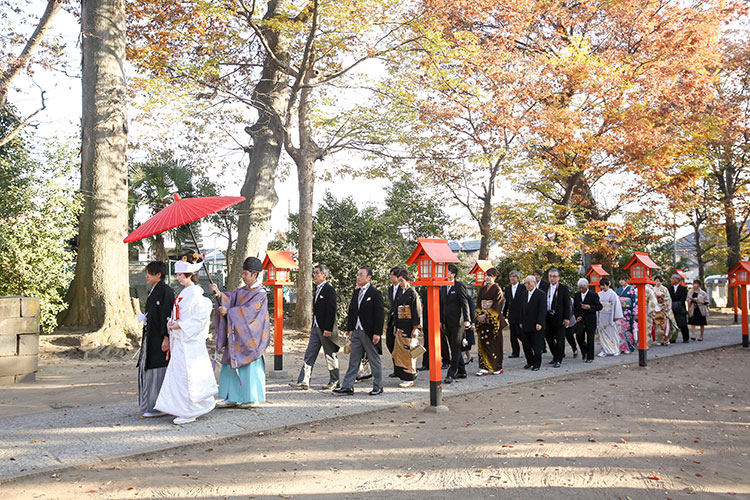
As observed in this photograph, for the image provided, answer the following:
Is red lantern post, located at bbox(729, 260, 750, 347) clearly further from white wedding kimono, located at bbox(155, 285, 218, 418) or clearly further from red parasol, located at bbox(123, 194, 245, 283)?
white wedding kimono, located at bbox(155, 285, 218, 418)

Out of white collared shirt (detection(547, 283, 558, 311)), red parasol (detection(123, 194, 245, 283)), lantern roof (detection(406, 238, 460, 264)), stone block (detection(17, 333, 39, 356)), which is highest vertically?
red parasol (detection(123, 194, 245, 283))

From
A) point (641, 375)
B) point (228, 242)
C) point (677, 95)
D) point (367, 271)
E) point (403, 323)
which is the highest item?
point (677, 95)

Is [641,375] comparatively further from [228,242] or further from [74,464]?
[228,242]

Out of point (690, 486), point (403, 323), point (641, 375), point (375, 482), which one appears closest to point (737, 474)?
point (690, 486)

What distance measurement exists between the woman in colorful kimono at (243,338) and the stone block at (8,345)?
3964 mm

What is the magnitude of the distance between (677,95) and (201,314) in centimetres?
1698

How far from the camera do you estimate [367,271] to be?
8.20 m

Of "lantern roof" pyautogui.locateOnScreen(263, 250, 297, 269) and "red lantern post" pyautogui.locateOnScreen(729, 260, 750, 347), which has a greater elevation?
"lantern roof" pyautogui.locateOnScreen(263, 250, 297, 269)

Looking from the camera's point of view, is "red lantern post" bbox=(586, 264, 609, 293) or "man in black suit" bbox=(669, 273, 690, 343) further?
"man in black suit" bbox=(669, 273, 690, 343)

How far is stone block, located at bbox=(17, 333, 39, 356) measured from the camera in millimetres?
9016

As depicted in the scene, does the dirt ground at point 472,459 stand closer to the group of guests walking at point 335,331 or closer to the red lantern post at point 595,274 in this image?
the group of guests walking at point 335,331

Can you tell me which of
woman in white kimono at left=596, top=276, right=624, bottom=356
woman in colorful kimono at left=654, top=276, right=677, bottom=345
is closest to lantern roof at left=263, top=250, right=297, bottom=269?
woman in white kimono at left=596, top=276, right=624, bottom=356

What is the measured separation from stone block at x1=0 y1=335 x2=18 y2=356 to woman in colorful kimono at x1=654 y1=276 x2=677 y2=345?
46.5 feet

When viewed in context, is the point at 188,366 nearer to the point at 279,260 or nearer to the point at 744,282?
the point at 279,260
